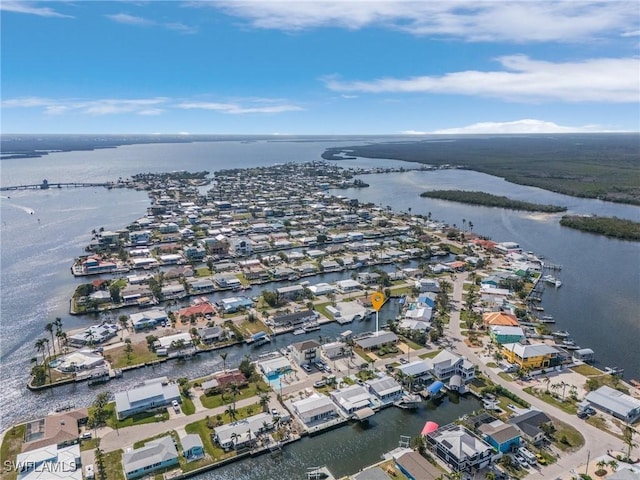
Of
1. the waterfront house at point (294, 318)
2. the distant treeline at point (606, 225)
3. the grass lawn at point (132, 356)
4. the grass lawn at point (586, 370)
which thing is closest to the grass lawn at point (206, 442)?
the grass lawn at point (132, 356)

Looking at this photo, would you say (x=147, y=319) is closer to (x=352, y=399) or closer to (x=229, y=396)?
(x=229, y=396)

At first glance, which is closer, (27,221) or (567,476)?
(567,476)

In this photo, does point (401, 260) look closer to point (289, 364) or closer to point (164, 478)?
point (289, 364)

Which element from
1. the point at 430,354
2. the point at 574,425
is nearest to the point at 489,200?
the point at 430,354

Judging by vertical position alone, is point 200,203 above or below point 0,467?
above

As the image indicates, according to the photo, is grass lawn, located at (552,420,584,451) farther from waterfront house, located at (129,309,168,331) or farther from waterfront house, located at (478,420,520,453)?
waterfront house, located at (129,309,168,331)

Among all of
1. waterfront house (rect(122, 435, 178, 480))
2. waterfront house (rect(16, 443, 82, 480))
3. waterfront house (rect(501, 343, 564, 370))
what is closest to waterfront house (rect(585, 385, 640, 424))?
waterfront house (rect(501, 343, 564, 370))

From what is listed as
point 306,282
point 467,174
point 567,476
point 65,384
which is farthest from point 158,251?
point 467,174
